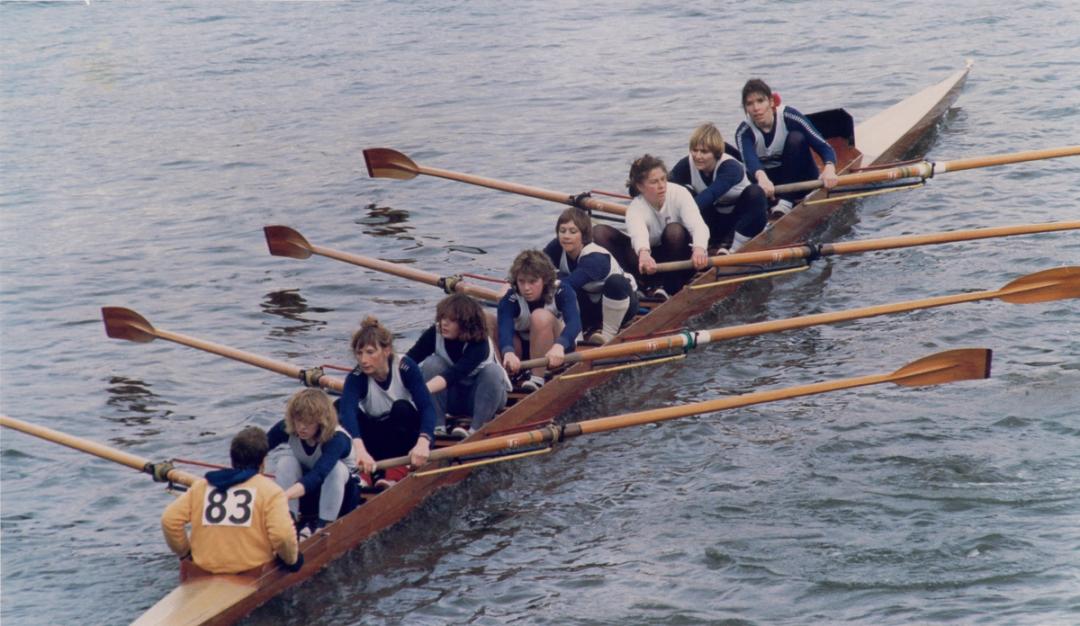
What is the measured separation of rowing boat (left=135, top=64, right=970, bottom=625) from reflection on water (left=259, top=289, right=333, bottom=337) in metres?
3.92

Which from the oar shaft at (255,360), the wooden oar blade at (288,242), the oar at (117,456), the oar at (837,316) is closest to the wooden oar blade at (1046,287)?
the oar at (837,316)

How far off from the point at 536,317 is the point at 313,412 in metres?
2.93

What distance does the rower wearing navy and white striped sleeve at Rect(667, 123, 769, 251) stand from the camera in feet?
45.1

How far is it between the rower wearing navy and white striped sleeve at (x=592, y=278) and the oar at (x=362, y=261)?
2.47 ft

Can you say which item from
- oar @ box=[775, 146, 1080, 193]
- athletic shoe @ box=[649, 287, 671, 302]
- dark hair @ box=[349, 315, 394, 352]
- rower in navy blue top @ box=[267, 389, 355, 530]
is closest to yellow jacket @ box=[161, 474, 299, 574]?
rower in navy blue top @ box=[267, 389, 355, 530]

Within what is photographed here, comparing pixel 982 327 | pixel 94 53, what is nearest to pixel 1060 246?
pixel 982 327

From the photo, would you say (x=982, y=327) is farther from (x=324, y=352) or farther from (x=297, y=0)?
(x=297, y=0)

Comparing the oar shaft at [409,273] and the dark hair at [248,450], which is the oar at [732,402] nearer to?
the dark hair at [248,450]

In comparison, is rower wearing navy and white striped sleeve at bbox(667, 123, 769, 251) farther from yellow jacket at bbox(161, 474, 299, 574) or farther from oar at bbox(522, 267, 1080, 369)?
yellow jacket at bbox(161, 474, 299, 574)

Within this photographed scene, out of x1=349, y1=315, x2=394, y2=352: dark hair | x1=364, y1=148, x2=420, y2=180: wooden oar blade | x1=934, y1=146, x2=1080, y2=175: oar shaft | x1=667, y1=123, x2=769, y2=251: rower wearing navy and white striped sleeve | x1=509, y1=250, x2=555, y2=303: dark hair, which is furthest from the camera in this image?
x1=364, y1=148, x2=420, y2=180: wooden oar blade

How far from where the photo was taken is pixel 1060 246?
591 inches

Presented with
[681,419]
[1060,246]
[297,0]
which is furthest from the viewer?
[297,0]

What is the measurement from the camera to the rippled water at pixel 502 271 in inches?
380

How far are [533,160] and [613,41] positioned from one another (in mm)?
6082
